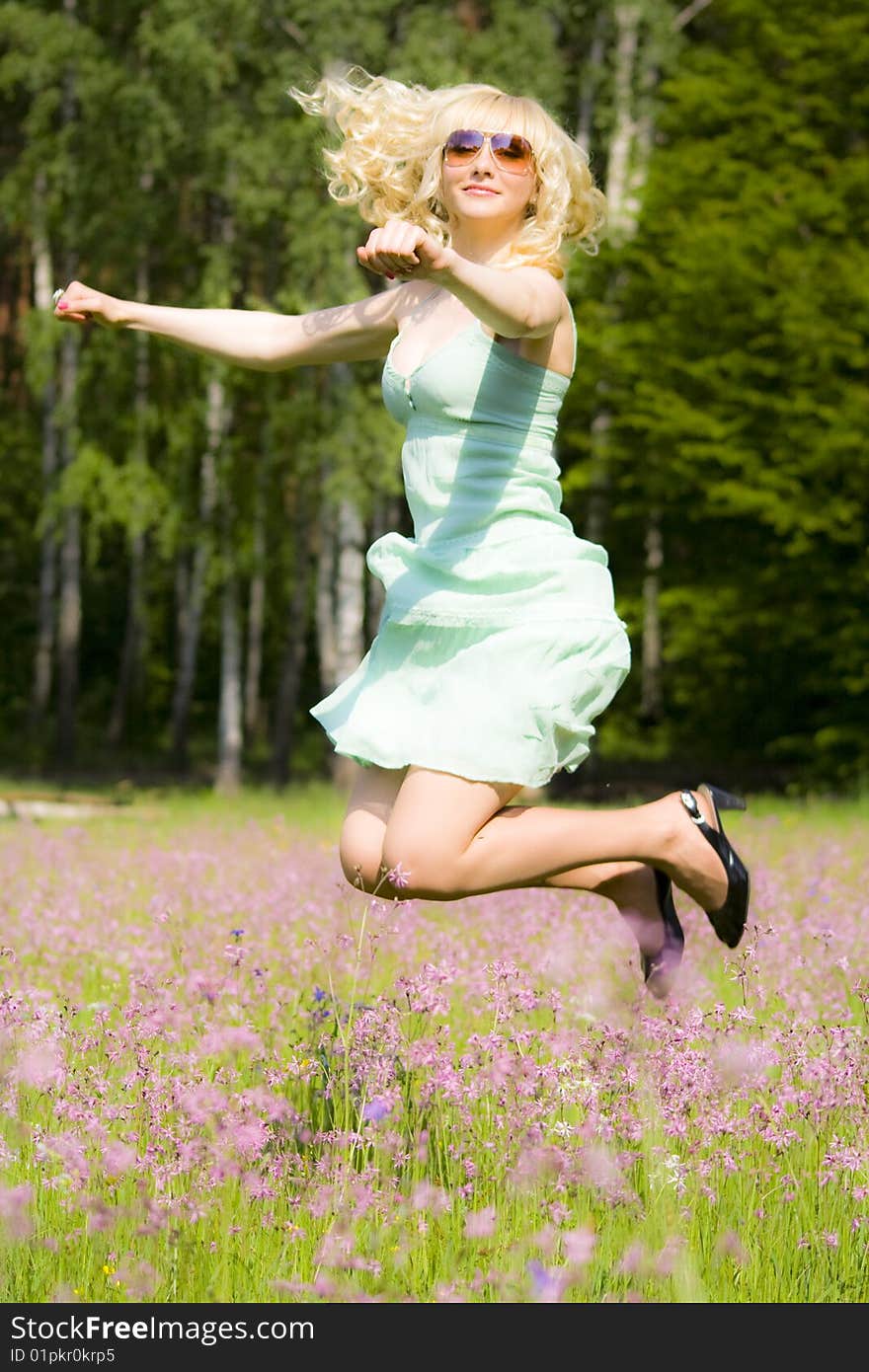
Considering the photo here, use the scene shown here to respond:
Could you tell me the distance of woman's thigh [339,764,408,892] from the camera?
171 inches

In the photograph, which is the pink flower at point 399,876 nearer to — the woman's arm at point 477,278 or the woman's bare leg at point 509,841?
the woman's bare leg at point 509,841

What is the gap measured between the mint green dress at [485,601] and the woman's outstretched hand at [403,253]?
0.74m

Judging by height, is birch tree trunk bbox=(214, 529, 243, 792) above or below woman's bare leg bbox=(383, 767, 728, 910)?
below

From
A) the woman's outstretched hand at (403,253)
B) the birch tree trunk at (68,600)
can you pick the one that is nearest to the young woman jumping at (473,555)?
the woman's outstretched hand at (403,253)

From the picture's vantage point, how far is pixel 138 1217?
3.22m

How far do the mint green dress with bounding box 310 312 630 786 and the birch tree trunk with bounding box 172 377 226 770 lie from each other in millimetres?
17474

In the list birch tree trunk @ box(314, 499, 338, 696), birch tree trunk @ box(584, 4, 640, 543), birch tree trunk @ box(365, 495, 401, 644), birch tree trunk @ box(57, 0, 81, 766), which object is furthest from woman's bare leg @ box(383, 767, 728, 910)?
birch tree trunk @ box(57, 0, 81, 766)

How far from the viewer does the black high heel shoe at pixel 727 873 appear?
4.62 m

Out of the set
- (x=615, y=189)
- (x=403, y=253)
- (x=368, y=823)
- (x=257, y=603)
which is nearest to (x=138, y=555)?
(x=257, y=603)

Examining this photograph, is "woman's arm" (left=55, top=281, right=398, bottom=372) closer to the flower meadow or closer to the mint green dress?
the mint green dress

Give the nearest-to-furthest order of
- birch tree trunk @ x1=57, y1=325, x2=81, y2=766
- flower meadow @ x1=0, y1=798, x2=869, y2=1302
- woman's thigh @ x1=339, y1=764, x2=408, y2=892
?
flower meadow @ x1=0, y1=798, x2=869, y2=1302, woman's thigh @ x1=339, y1=764, x2=408, y2=892, birch tree trunk @ x1=57, y1=325, x2=81, y2=766

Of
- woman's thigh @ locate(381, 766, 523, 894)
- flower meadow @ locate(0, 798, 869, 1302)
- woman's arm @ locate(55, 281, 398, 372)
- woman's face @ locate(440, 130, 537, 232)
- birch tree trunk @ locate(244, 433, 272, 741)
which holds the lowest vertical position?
birch tree trunk @ locate(244, 433, 272, 741)

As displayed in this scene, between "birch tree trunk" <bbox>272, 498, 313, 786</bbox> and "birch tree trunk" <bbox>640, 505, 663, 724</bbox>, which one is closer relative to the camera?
Answer: "birch tree trunk" <bbox>272, 498, 313, 786</bbox>

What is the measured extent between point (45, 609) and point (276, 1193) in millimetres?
24914
